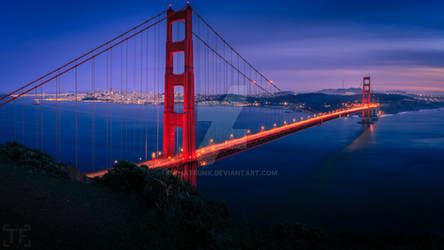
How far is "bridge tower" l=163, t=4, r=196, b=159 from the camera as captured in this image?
1227 centimetres

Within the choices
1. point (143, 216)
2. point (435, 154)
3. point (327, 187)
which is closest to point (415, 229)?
point (327, 187)

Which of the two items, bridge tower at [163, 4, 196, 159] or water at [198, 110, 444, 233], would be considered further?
water at [198, 110, 444, 233]

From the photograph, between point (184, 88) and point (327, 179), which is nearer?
point (184, 88)

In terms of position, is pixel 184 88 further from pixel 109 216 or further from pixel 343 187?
pixel 343 187

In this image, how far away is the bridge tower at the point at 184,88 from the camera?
483 inches

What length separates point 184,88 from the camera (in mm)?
12406

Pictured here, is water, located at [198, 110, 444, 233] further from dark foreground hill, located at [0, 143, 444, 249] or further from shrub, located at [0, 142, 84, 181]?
shrub, located at [0, 142, 84, 181]

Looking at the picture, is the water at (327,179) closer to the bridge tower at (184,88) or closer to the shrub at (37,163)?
the bridge tower at (184,88)

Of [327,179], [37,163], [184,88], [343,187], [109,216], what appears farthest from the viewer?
[327,179]

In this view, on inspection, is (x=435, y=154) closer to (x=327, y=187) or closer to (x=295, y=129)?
(x=327, y=187)

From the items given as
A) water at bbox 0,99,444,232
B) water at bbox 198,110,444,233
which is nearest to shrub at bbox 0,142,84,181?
water at bbox 0,99,444,232

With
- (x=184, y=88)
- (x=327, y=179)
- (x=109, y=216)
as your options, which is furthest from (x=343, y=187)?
(x=109, y=216)

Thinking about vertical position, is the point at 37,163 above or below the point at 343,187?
above

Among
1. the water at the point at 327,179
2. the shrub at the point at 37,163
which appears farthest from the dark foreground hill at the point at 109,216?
the water at the point at 327,179
